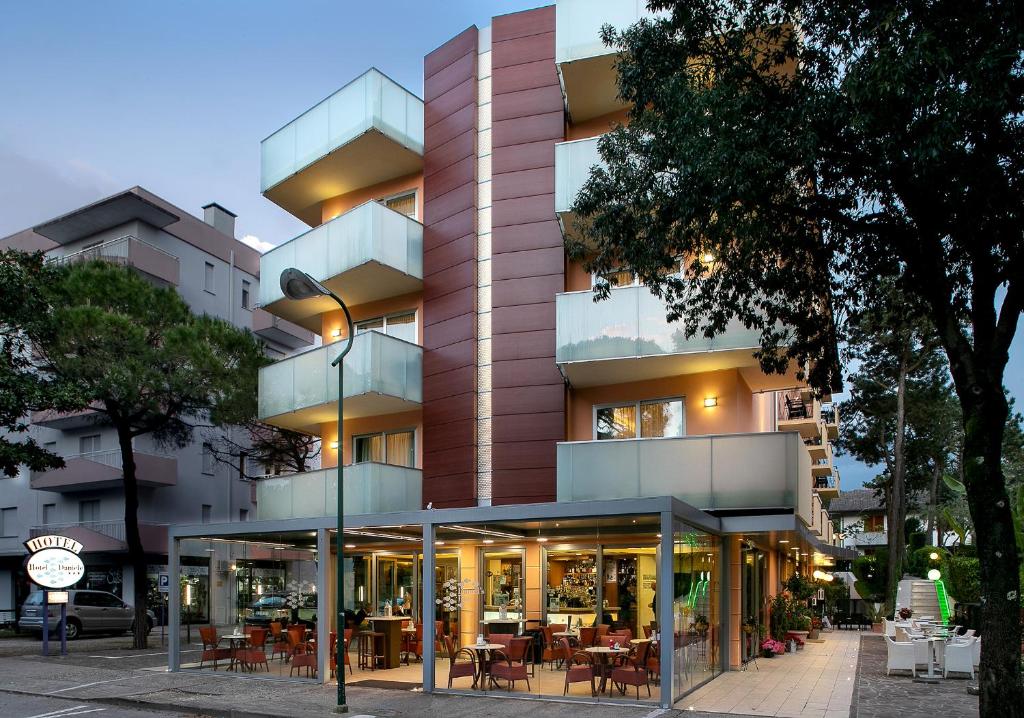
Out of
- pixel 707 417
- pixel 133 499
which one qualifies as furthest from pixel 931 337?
pixel 133 499

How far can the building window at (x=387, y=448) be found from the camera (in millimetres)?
24797

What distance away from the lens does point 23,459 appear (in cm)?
2753

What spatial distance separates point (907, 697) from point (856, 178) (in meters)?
9.30

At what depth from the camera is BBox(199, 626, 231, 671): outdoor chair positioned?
21.2 meters

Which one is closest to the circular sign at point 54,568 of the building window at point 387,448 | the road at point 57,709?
the road at point 57,709

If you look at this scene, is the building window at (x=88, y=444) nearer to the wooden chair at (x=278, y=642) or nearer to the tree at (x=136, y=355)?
the tree at (x=136, y=355)

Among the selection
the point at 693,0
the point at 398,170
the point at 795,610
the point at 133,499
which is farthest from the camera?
the point at 133,499

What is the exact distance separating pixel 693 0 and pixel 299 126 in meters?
14.7

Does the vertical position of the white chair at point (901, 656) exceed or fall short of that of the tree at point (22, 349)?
it falls short

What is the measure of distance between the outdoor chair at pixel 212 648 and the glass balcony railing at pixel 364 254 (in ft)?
29.3

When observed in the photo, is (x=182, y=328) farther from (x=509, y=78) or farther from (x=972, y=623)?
(x=972, y=623)

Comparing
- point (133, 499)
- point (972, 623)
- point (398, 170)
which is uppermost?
point (398, 170)

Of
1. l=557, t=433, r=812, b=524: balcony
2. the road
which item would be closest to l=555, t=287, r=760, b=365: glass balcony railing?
l=557, t=433, r=812, b=524: balcony

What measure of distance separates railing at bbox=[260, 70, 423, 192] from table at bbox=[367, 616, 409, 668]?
465 inches
